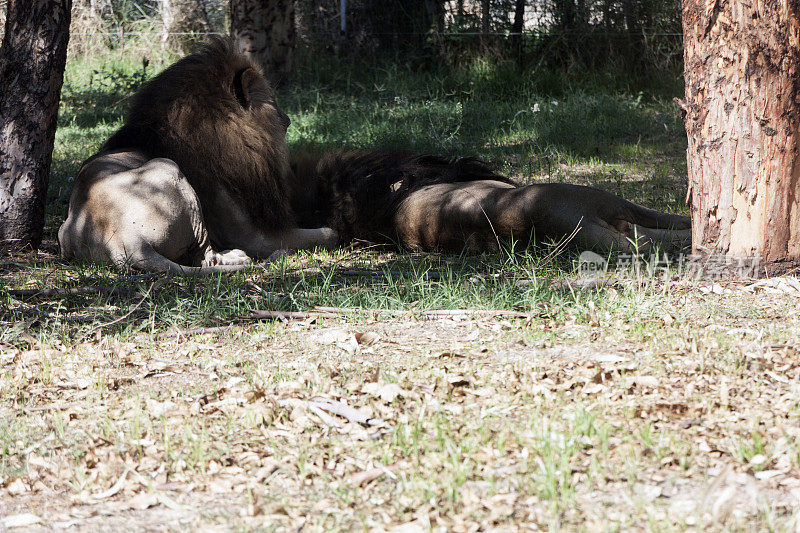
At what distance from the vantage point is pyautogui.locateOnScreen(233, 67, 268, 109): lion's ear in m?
5.95

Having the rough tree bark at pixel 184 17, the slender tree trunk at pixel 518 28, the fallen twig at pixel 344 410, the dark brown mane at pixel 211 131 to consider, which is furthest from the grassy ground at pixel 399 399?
the rough tree bark at pixel 184 17

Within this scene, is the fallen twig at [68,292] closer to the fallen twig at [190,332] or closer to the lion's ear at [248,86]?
the fallen twig at [190,332]

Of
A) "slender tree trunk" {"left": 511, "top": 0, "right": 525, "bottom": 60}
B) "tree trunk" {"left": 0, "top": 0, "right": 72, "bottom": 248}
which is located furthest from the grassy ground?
"slender tree trunk" {"left": 511, "top": 0, "right": 525, "bottom": 60}

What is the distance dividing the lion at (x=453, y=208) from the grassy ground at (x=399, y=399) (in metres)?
0.22

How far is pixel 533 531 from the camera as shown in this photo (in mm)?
2359

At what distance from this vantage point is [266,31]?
10719 millimetres

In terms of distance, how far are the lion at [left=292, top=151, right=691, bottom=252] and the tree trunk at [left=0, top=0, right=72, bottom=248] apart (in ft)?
5.59

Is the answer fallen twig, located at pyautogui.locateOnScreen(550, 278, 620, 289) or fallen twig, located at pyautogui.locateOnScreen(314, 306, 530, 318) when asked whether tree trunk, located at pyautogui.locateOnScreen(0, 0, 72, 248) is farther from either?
fallen twig, located at pyautogui.locateOnScreen(550, 278, 620, 289)

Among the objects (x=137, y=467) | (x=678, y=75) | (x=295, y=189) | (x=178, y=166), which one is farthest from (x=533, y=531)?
(x=678, y=75)

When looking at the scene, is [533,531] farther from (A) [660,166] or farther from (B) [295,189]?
(A) [660,166]

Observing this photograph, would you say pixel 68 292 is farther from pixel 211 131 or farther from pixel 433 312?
pixel 433 312

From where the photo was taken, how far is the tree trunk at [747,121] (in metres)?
4.30

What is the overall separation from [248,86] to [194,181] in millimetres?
785

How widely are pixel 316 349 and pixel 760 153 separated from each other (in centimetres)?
234
